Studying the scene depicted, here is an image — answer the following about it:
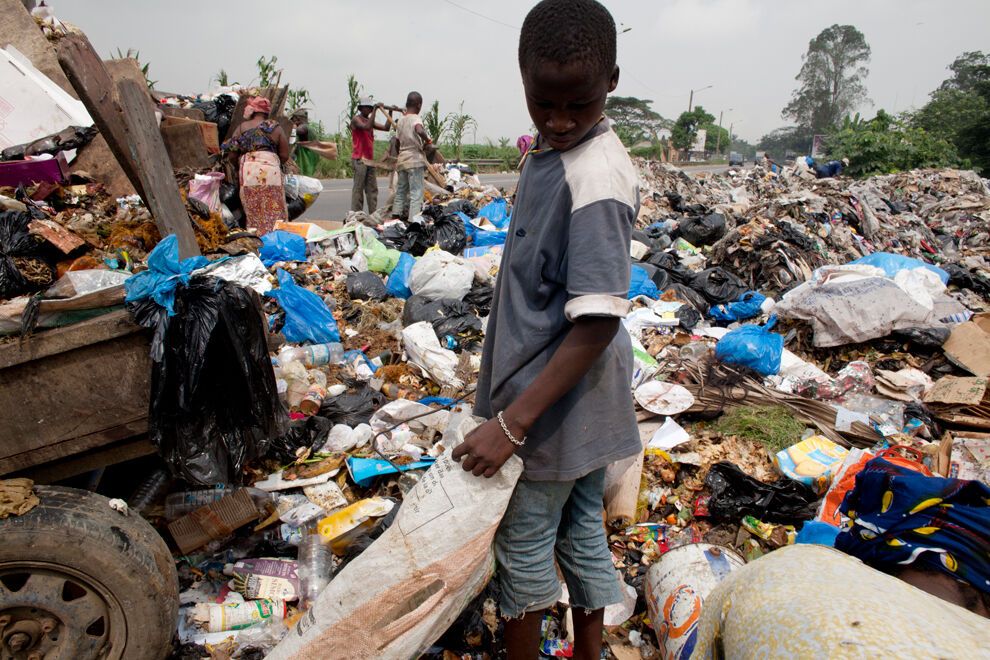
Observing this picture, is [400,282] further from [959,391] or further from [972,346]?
[972,346]

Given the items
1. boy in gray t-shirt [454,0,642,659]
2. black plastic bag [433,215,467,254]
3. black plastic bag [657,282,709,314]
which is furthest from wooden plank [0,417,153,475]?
black plastic bag [433,215,467,254]

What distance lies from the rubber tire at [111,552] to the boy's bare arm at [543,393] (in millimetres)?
1070

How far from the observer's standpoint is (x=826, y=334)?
4371 mm

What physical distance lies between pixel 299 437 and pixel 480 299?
2.40 meters

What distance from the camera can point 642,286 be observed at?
5.48 metres

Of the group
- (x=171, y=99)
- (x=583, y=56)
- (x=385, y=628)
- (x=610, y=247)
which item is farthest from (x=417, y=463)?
(x=171, y=99)

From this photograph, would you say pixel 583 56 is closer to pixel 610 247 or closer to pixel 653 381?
pixel 610 247

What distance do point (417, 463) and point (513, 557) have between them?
4.73 ft

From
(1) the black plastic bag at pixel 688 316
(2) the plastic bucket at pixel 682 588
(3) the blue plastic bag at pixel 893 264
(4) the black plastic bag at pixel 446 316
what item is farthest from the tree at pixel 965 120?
(2) the plastic bucket at pixel 682 588

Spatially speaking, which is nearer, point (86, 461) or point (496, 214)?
point (86, 461)

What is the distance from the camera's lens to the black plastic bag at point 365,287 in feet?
17.5

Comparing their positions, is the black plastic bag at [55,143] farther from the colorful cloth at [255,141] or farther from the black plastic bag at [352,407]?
the black plastic bag at [352,407]

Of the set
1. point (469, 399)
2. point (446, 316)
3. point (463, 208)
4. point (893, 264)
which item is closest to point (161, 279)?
point (469, 399)

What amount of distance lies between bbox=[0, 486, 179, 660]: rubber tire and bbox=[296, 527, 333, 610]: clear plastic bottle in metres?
0.54
